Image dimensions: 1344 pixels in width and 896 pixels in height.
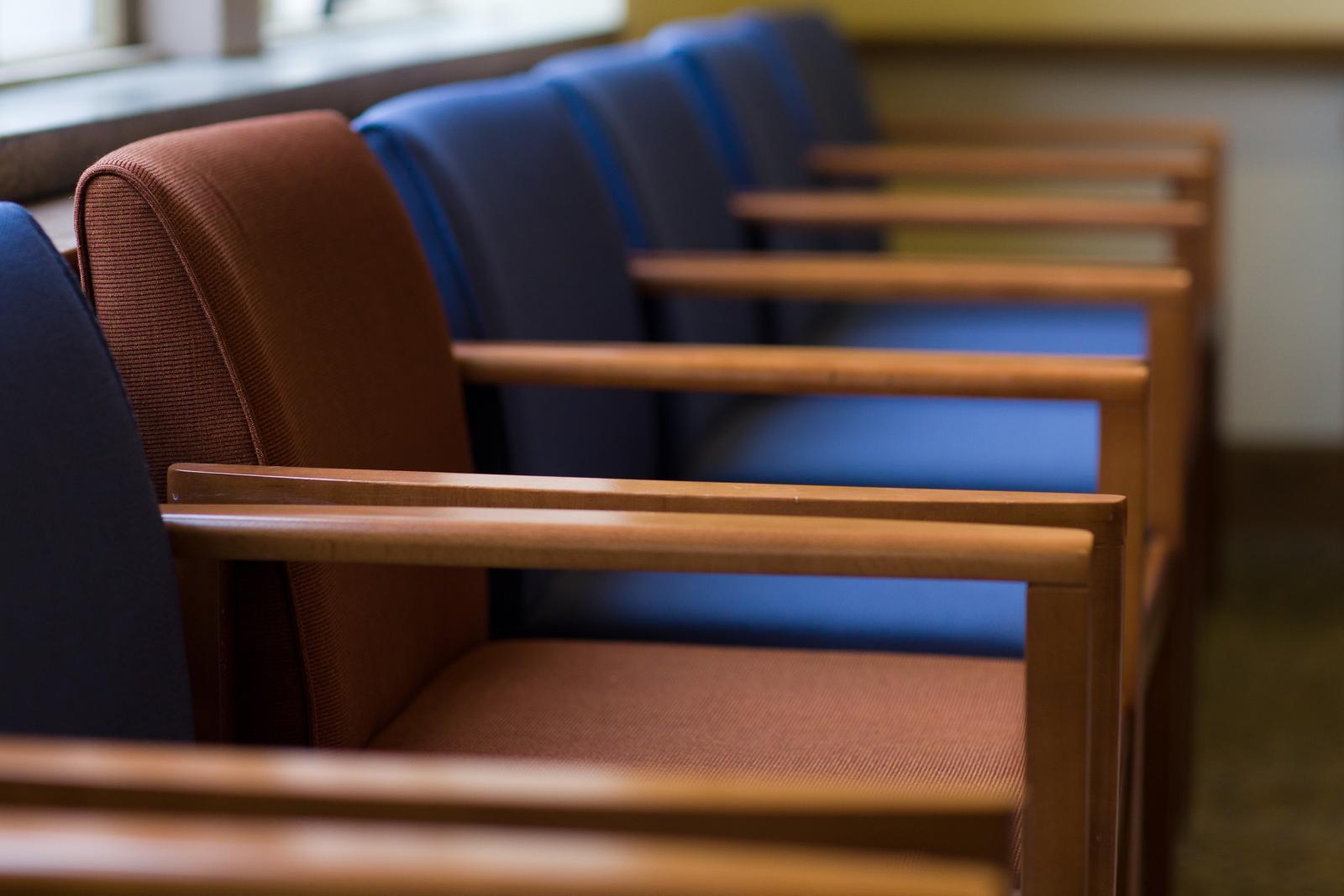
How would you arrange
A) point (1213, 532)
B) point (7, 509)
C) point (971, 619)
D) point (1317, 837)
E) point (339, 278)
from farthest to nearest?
point (1213, 532)
point (1317, 837)
point (971, 619)
point (339, 278)
point (7, 509)

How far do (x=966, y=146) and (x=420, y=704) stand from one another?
213 centimetres

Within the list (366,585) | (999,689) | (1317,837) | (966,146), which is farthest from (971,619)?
(966,146)

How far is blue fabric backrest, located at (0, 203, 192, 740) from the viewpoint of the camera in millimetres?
660

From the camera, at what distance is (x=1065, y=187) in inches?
113

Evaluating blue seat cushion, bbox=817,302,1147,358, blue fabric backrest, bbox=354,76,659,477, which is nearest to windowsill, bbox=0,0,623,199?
blue fabric backrest, bbox=354,76,659,477

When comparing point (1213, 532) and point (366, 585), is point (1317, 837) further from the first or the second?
point (366, 585)

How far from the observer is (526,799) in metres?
0.44

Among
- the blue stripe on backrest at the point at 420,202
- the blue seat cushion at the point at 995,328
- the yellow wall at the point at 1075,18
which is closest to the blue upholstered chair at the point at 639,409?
the blue stripe on backrest at the point at 420,202

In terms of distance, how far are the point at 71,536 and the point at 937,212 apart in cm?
132

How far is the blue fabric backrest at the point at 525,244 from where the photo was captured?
3.72ft

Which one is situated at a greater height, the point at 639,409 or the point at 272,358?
the point at 272,358

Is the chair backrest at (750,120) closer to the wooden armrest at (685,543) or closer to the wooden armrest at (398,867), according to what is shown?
the wooden armrest at (685,543)

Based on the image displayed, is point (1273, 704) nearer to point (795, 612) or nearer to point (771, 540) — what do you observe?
point (795, 612)

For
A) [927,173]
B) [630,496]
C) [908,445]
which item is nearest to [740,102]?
[927,173]
